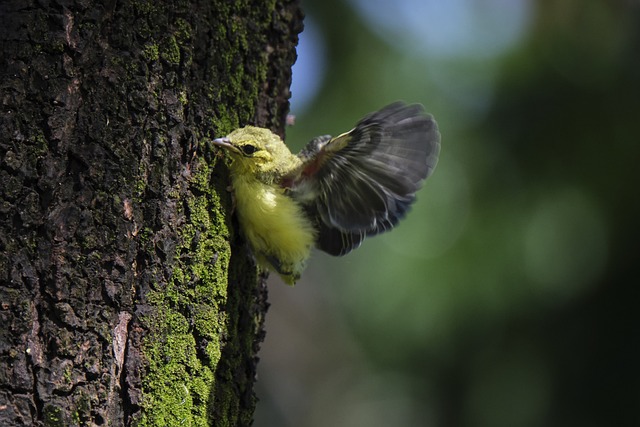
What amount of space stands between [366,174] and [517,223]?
134 inches

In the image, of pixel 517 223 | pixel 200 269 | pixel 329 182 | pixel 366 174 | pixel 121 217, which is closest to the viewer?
pixel 121 217

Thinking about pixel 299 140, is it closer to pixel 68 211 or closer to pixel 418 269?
pixel 418 269

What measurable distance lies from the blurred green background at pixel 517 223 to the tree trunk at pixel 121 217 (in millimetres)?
3516

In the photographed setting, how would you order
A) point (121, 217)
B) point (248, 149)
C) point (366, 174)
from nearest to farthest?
point (121, 217)
point (248, 149)
point (366, 174)

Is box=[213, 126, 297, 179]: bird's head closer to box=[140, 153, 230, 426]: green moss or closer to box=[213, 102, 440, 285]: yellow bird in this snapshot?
box=[213, 102, 440, 285]: yellow bird

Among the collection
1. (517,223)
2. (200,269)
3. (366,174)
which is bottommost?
(200,269)

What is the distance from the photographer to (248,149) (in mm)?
2771

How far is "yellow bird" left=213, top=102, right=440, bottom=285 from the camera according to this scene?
274 centimetres

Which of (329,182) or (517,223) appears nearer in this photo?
(329,182)

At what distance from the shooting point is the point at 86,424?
2154 mm

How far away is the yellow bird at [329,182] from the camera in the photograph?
108 inches

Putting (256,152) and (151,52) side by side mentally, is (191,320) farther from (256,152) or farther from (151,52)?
(151,52)

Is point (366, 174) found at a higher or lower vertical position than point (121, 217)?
higher

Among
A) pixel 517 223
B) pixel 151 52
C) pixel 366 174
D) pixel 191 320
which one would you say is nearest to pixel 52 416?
pixel 191 320
